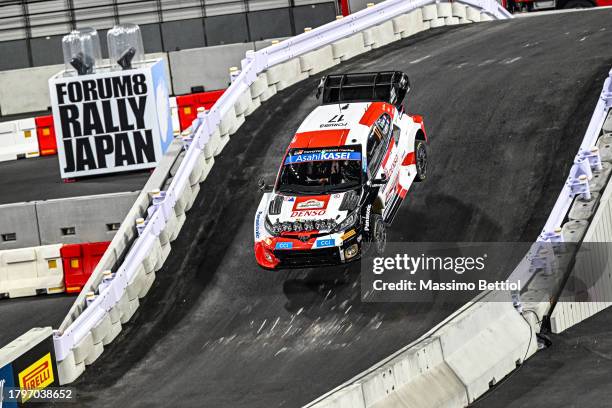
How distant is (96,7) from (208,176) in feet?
71.7

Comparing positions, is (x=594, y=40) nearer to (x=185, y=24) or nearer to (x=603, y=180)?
→ (x=603, y=180)

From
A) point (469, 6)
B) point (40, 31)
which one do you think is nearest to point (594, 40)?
point (469, 6)

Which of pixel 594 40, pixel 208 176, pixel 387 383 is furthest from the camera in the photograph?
pixel 594 40

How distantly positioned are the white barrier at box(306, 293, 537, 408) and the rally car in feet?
7.86

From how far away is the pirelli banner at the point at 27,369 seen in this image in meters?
17.4

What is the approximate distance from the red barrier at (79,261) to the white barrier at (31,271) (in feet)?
0.46

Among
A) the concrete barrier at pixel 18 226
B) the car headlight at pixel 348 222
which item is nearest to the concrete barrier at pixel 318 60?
the concrete barrier at pixel 18 226

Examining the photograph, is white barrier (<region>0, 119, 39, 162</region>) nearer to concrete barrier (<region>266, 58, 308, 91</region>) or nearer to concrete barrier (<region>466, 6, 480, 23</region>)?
concrete barrier (<region>266, 58, 308, 91</region>)

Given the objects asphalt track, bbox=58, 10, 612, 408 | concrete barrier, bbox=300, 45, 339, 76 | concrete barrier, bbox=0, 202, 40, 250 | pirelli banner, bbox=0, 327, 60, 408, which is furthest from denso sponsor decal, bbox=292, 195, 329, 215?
concrete barrier, bbox=300, 45, 339, 76

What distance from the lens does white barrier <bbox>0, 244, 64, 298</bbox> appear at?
2469 centimetres

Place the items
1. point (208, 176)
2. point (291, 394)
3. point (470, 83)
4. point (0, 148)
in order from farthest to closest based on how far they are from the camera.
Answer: point (0, 148) < point (470, 83) < point (208, 176) < point (291, 394)

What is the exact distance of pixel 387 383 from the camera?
51.7ft

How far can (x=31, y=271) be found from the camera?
81.3 feet

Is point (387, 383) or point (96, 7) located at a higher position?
point (96, 7)
